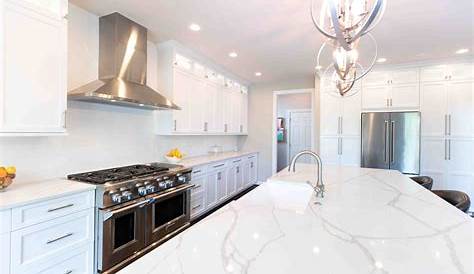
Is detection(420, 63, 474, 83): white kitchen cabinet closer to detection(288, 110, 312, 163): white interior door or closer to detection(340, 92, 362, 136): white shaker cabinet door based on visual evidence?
detection(340, 92, 362, 136): white shaker cabinet door

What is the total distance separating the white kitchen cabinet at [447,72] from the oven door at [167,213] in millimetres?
4295

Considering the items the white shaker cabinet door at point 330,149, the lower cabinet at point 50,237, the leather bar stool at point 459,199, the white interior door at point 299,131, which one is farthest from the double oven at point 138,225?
the white interior door at point 299,131

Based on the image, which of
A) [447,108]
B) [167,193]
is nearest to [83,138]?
[167,193]

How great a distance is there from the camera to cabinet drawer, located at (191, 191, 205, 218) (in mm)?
3222

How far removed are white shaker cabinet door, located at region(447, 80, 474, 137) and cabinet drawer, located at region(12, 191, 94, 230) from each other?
5157 mm

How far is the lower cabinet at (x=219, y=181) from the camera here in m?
3.31

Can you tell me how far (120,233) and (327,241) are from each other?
1923 mm

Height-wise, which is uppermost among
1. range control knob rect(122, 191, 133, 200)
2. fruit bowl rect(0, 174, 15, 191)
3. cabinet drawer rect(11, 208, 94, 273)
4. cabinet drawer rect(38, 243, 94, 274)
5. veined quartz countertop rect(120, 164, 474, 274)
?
fruit bowl rect(0, 174, 15, 191)

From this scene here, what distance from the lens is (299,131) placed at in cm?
709

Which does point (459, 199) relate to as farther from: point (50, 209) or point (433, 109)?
point (50, 209)

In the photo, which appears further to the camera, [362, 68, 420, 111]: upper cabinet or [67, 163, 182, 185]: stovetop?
[362, 68, 420, 111]: upper cabinet

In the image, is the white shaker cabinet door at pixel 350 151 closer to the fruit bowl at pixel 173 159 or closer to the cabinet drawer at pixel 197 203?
the cabinet drawer at pixel 197 203

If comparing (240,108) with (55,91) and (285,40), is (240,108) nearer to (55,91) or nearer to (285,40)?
(285,40)

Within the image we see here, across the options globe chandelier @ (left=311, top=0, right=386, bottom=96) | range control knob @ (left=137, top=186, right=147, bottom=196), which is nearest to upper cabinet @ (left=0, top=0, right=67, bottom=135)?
range control knob @ (left=137, top=186, right=147, bottom=196)
